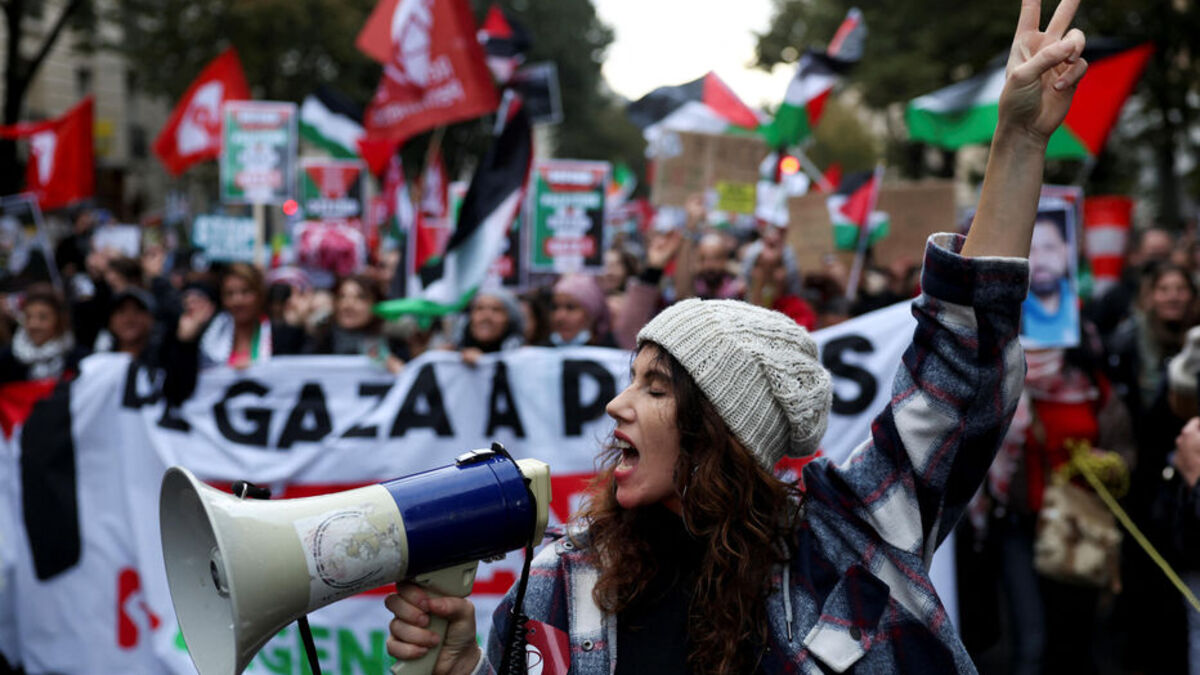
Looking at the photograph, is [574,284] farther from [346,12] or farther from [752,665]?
[346,12]

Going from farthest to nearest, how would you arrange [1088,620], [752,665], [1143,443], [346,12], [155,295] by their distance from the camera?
[346,12] → [155,295] → [1088,620] → [1143,443] → [752,665]

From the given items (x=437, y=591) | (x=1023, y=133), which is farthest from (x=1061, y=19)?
(x=437, y=591)

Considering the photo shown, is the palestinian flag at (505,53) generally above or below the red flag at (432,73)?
above

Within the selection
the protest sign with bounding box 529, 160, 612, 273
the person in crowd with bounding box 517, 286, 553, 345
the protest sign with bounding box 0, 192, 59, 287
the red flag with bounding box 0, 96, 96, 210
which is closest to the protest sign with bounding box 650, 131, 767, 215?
the protest sign with bounding box 529, 160, 612, 273

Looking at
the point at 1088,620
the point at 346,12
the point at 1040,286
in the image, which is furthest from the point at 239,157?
the point at 346,12

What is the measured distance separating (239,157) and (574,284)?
4403 mm

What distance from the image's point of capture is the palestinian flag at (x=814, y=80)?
7.61 meters

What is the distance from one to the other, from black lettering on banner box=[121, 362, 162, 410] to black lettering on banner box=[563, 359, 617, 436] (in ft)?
5.37

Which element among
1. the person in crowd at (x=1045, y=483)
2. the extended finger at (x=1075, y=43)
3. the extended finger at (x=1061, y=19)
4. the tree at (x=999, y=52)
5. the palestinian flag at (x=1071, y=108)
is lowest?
the person in crowd at (x=1045, y=483)

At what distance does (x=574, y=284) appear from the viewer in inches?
212

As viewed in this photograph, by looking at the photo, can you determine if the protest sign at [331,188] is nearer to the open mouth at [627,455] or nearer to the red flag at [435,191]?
the red flag at [435,191]

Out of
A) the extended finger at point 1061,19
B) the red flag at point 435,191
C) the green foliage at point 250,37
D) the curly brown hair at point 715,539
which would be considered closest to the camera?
the extended finger at point 1061,19

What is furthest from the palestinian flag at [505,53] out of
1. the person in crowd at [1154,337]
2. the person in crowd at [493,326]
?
the person in crowd at [1154,337]

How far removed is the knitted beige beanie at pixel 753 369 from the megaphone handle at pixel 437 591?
43 cm
